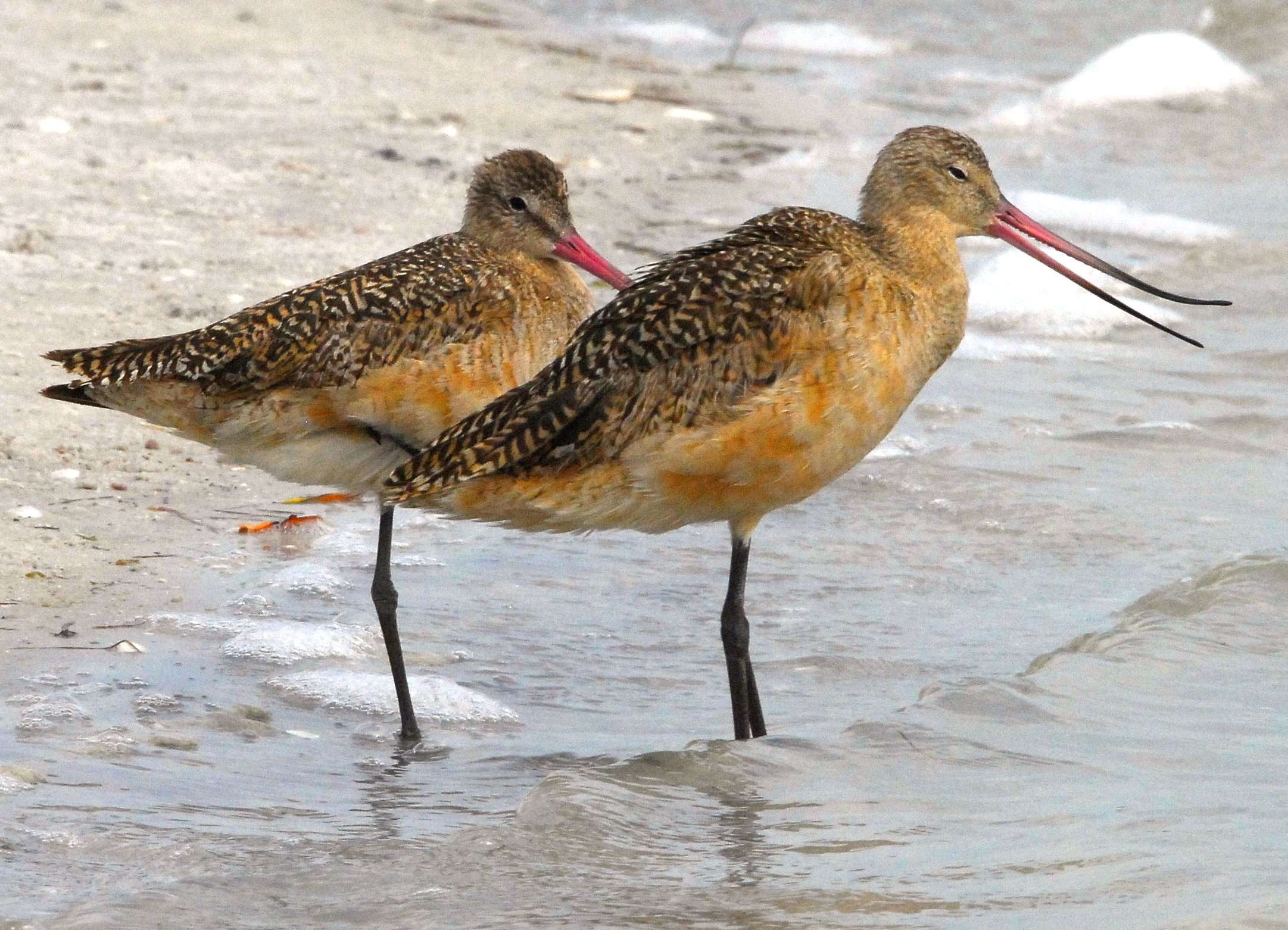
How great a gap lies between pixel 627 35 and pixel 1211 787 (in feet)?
39.2

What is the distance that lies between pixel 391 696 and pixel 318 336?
0.95 meters

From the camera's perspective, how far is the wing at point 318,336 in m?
4.98

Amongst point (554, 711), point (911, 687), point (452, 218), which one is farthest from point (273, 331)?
point (452, 218)

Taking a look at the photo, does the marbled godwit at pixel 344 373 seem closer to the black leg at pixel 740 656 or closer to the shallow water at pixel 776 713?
the shallow water at pixel 776 713

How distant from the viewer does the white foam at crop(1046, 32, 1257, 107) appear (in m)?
13.3

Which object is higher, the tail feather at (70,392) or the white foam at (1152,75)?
the white foam at (1152,75)

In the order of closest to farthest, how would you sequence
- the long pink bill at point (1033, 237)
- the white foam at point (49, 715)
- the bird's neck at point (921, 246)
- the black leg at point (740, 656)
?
the white foam at point (49, 715), the black leg at point (740, 656), the bird's neck at point (921, 246), the long pink bill at point (1033, 237)

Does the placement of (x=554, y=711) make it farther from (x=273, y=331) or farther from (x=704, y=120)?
(x=704, y=120)

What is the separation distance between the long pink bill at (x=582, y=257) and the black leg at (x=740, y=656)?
1121 mm

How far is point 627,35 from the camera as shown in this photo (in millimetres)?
15547

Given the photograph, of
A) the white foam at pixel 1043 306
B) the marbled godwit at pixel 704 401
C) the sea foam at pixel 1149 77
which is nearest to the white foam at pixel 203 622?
the marbled godwit at pixel 704 401

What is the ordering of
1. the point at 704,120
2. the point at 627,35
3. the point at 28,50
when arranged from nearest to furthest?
1. the point at 28,50
2. the point at 704,120
3. the point at 627,35

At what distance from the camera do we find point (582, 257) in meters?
5.72

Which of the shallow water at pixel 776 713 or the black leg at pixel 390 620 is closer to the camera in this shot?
the shallow water at pixel 776 713
